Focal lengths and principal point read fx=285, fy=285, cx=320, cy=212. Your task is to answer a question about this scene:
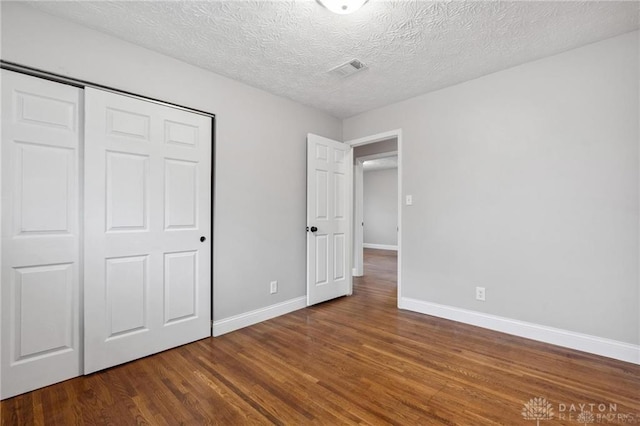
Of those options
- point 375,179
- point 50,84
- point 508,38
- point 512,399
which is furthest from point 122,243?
point 375,179

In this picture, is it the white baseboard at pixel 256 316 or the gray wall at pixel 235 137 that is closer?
the gray wall at pixel 235 137

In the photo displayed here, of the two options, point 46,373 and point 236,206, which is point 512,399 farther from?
point 46,373

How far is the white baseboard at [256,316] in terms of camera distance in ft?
9.13

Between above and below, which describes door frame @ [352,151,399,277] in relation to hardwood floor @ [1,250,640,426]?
above

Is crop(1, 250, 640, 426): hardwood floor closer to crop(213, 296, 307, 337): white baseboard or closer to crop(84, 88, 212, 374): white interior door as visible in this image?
crop(213, 296, 307, 337): white baseboard

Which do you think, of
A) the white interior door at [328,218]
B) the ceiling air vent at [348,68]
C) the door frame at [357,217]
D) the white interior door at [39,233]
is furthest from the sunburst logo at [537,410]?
the door frame at [357,217]

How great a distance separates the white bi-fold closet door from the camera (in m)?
1.84

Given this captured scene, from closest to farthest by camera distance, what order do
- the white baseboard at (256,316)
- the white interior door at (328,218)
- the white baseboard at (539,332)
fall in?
the white baseboard at (539,332) < the white baseboard at (256,316) < the white interior door at (328,218)

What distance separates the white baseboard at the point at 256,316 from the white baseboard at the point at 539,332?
1.40m

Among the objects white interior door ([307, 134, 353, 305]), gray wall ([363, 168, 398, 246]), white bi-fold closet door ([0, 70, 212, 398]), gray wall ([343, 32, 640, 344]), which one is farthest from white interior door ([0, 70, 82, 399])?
gray wall ([363, 168, 398, 246])

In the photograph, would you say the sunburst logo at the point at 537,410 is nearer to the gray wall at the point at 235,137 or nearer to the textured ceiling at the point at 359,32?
the gray wall at the point at 235,137

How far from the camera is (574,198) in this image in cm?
244

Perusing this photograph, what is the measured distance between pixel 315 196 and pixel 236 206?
1064 millimetres

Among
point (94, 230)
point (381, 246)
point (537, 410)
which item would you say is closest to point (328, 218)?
point (94, 230)
